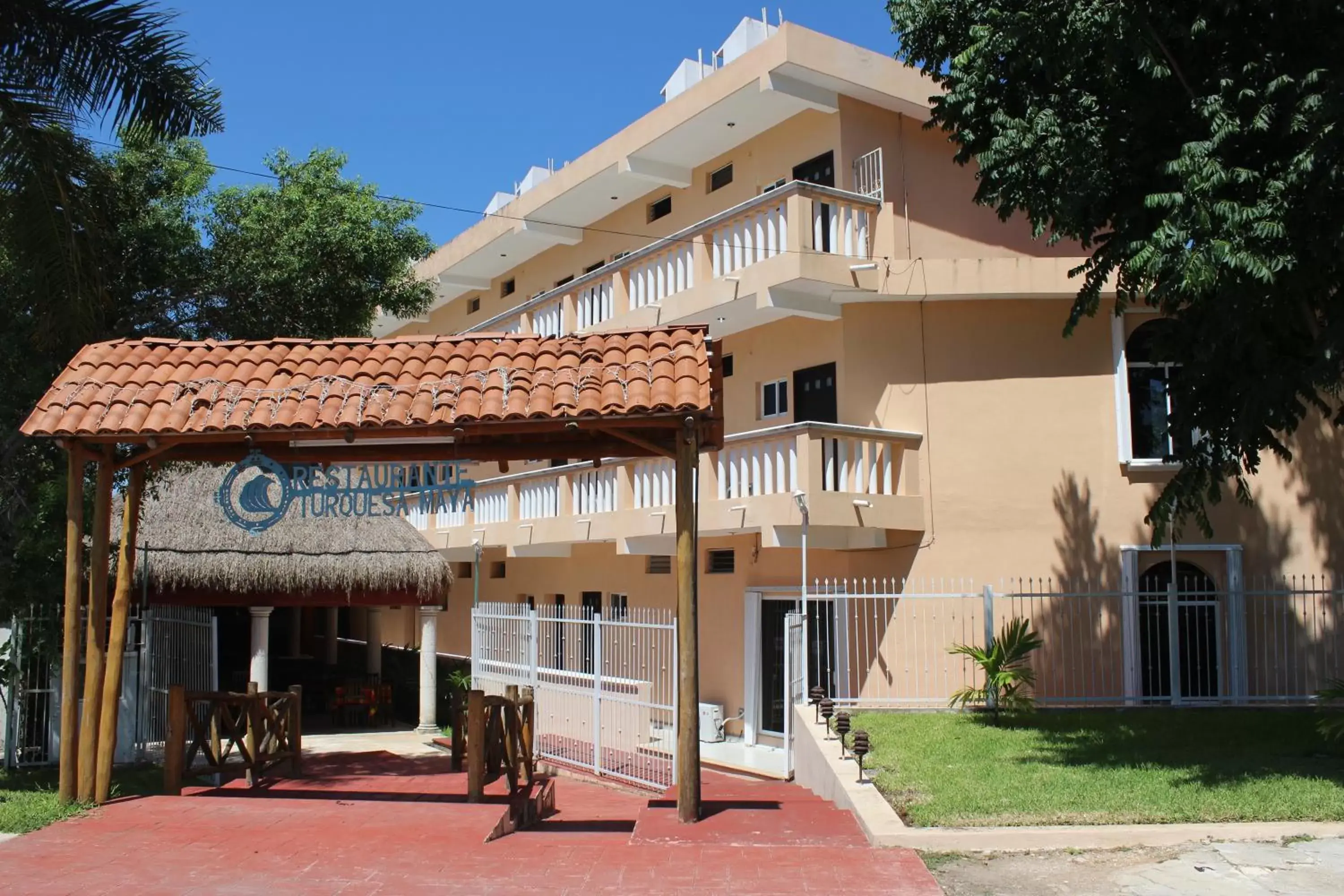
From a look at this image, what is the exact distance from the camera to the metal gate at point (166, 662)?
43.4 ft

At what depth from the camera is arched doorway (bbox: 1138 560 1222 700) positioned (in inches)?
589

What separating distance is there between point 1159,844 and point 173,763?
8.21 meters

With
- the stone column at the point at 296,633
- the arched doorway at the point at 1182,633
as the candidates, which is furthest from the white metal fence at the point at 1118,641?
the stone column at the point at 296,633

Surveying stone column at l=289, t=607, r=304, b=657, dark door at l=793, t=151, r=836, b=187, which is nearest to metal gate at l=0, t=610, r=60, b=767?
dark door at l=793, t=151, r=836, b=187

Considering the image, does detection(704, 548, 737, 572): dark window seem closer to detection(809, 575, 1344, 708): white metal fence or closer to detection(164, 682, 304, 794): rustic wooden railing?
detection(809, 575, 1344, 708): white metal fence

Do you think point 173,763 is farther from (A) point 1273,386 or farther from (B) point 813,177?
(B) point 813,177

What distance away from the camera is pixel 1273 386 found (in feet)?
35.6

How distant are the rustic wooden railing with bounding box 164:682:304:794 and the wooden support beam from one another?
4789 mm

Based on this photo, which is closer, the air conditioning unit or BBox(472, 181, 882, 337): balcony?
BBox(472, 181, 882, 337): balcony

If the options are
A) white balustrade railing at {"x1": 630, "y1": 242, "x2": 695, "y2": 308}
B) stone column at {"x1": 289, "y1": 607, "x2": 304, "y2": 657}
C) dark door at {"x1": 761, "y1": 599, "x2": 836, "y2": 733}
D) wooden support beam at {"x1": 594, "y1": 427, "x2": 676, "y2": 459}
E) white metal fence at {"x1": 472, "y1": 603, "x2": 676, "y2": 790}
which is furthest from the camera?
stone column at {"x1": 289, "y1": 607, "x2": 304, "y2": 657}

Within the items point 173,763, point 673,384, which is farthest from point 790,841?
point 173,763

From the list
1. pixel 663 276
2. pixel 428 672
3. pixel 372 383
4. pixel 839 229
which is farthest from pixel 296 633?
pixel 372 383

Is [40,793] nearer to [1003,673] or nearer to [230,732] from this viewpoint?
[230,732]

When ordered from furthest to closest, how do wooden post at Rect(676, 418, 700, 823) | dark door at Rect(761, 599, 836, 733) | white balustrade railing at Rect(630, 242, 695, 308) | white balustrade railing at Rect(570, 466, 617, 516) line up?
white balustrade railing at Rect(570, 466, 617, 516) < white balustrade railing at Rect(630, 242, 695, 308) < dark door at Rect(761, 599, 836, 733) < wooden post at Rect(676, 418, 700, 823)
